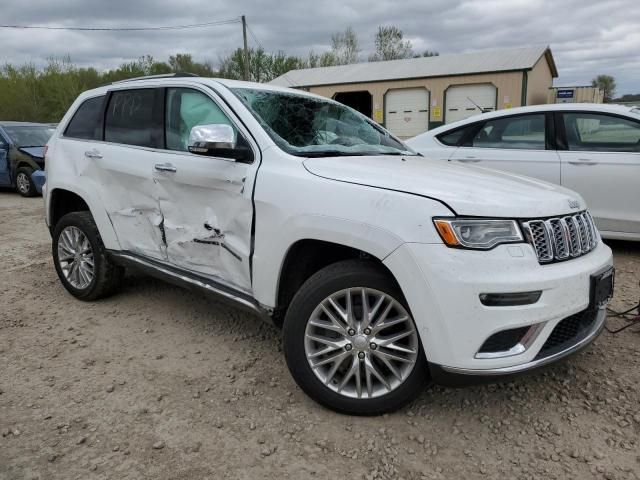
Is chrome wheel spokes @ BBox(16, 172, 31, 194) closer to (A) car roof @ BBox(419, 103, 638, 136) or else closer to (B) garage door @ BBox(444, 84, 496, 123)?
(A) car roof @ BBox(419, 103, 638, 136)

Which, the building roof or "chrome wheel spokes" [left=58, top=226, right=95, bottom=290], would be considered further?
the building roof

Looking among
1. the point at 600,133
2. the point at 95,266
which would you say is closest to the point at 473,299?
the point at 95,266

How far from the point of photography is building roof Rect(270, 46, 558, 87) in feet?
66.3

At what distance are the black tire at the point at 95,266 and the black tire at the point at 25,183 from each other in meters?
7.85

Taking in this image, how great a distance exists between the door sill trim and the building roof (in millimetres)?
18957

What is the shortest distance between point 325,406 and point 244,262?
0.92 m

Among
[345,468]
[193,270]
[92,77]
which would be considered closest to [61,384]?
[193,270]

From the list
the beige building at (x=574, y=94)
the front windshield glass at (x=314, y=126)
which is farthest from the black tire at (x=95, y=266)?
the beige building at (x=574, y=94)

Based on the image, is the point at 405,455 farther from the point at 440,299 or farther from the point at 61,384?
the point at 61,384

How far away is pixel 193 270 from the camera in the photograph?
11.1 feet

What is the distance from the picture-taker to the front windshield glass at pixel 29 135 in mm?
11523

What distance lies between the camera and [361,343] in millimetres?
2555

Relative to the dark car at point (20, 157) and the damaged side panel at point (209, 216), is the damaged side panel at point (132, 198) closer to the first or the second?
the damaged side panel at point (209, 216)

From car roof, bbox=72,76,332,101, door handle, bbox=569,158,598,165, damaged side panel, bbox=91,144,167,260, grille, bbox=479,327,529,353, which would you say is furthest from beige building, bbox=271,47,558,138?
grille, bbox=479,327,529,353
